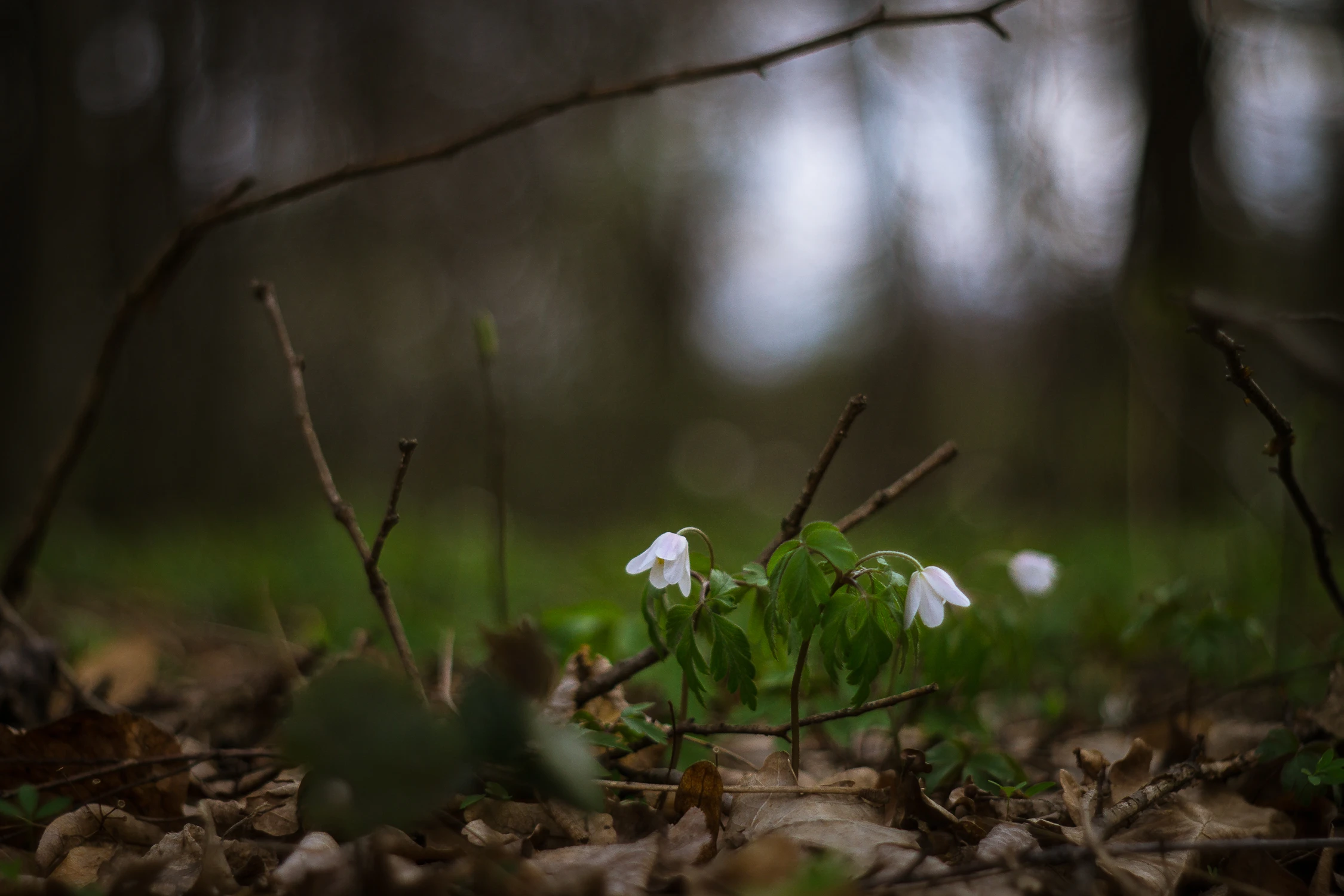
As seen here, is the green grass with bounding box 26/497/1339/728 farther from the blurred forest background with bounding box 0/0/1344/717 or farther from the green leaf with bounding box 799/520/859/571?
the green leaf with bounding box 799/520/859/571

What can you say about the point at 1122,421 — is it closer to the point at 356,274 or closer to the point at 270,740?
the point at 270,740

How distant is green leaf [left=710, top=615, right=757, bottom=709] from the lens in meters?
1.05

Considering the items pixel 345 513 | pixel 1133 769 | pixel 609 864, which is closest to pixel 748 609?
pixel 1133 769

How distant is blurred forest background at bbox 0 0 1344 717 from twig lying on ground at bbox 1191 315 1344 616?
15 cm

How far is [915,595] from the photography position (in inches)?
41.7

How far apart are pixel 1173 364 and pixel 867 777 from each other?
5299 mm

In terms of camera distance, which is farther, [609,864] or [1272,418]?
[1272,418]

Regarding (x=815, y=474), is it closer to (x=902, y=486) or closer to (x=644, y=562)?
(x=902, y=486)

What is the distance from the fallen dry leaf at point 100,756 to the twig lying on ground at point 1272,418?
1753 millimetres

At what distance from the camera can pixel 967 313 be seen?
12.4 meters

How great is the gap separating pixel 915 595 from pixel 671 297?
16864 mm

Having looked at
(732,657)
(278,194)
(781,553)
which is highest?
(278,194)

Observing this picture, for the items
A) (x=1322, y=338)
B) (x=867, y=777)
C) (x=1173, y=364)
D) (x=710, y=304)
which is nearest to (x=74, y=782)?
(x=867, y=777)

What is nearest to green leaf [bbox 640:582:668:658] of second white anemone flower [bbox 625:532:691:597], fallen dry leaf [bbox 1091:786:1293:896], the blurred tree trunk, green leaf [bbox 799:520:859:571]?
second white anemone flower [bbox 625:532:691:597]
